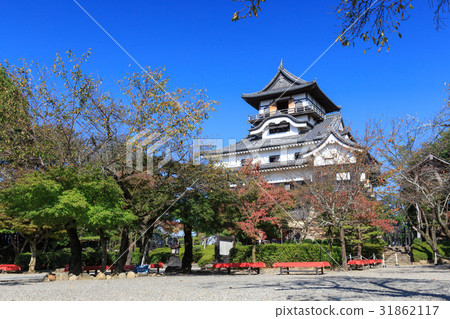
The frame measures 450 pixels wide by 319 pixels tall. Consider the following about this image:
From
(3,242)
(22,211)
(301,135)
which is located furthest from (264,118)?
(22,211)

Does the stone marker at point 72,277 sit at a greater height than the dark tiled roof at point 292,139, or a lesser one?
lesser

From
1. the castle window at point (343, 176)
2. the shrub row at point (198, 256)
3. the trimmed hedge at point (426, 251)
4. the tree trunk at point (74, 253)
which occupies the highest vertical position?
the castle window at point (343, 176)

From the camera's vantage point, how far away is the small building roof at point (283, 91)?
137 feet

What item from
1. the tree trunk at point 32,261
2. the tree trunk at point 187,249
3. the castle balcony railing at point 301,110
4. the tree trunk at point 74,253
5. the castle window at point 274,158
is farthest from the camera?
the castle balcony railing at point 301,110

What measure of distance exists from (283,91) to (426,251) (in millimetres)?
23172

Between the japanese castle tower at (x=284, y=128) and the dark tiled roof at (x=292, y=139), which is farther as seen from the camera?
the dark tiled roof at (x=292, y=139)

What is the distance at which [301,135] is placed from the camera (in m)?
38.9

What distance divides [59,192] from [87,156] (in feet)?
5.62

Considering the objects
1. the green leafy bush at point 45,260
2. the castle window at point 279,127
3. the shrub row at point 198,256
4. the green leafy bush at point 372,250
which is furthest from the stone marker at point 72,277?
the castle window at point 279,127

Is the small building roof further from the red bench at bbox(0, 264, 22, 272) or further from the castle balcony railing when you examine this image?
the red bench at bbox(0, 264, 22, 272)

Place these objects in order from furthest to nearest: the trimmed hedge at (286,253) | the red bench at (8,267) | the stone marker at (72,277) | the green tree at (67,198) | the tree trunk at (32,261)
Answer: the tree trunk at (32,261) → the red bench at (8,267) → the trimmed hedge at (286,253) → the stone marker at (72,277) → the green tree at (67,198)

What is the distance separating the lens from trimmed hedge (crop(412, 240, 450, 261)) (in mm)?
25614

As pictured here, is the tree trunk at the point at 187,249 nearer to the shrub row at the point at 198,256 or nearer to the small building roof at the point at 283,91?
the shrub row at the point at 198,256

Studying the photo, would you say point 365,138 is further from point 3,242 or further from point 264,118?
point 3,242
